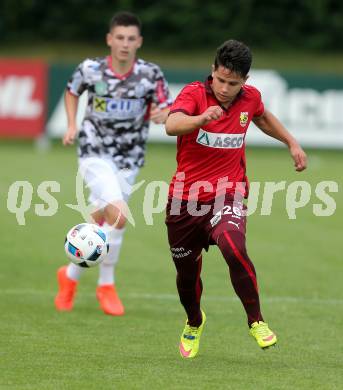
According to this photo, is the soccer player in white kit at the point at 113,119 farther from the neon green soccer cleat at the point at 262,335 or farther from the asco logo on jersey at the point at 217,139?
the neon green soccer cleat at the point at 262,335

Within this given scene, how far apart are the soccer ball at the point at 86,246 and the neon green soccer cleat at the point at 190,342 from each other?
911 millimetres

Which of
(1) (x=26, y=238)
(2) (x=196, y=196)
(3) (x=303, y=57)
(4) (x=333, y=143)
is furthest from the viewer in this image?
(3) (x=303, y=57)

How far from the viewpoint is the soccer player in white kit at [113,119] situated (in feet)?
30.1

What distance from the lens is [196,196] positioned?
278 inches

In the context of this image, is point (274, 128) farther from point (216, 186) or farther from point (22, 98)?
point (22, 98)

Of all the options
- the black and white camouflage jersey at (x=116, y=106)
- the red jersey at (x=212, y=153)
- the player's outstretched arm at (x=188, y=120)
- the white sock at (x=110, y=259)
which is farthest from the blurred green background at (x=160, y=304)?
the player's outstretched arm at (x=188, y=120)

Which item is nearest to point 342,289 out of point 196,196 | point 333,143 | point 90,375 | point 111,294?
point 111,294

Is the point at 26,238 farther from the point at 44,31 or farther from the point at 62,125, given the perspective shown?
the point at 44,31

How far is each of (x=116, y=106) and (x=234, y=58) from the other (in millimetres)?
2747

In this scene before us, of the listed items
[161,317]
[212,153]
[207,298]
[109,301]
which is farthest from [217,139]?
[207,298]

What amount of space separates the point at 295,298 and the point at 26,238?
14.3 ft

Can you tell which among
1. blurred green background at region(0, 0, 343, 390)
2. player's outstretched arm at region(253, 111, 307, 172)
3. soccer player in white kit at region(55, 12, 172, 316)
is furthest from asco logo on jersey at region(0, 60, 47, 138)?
player's outstretched arm at region(253, 111, 307, 172)

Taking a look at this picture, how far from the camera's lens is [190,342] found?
23.7 ft

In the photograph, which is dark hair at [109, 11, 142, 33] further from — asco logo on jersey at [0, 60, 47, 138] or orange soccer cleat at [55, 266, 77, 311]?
asco logo on jersey at [0, 60, 47, 138]
